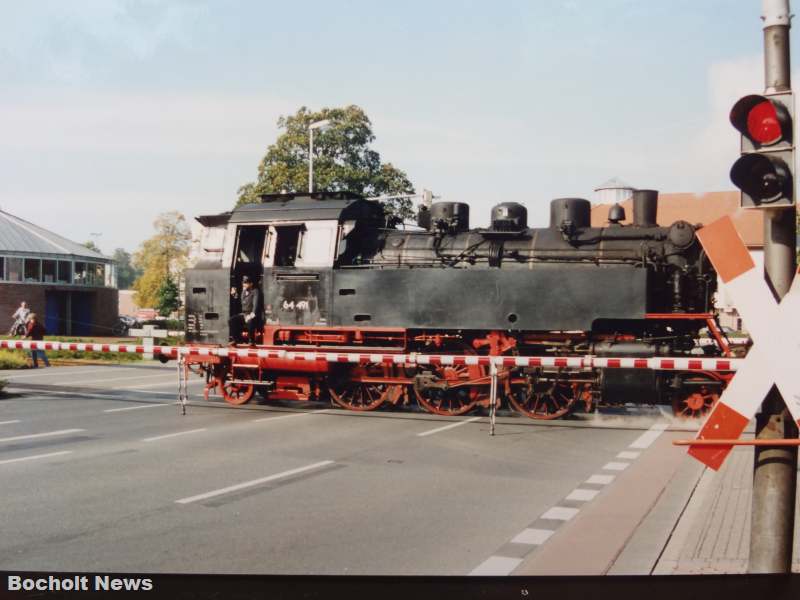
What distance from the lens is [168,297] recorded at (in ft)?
162

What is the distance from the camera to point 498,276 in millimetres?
12211

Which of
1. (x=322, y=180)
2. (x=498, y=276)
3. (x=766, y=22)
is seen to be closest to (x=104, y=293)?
(x=322, y=180)

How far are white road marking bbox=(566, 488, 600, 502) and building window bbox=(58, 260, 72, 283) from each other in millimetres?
35785

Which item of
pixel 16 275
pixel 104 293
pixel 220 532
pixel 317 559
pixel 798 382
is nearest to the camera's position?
pixel 798 382

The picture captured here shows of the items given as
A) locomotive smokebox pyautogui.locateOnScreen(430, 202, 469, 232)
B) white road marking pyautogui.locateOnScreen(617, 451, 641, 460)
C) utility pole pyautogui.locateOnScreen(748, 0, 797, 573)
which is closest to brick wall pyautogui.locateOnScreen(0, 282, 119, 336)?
locomotive smokebox pyautogui.locateOnScreen(430, 202, 469, 232)

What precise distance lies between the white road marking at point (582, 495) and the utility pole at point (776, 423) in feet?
8.56

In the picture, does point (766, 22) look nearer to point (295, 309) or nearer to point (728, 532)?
point (728, 532)

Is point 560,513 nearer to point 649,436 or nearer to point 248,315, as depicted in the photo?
point 649,436

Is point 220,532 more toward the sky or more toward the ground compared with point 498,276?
more toward the ground

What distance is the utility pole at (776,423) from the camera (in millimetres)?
4309

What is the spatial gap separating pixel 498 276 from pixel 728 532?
692 cm

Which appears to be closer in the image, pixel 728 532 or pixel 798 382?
pixel 798 382

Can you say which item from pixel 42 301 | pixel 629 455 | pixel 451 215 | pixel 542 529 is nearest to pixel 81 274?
pixel 42 301

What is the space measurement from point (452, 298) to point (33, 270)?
30.1m
